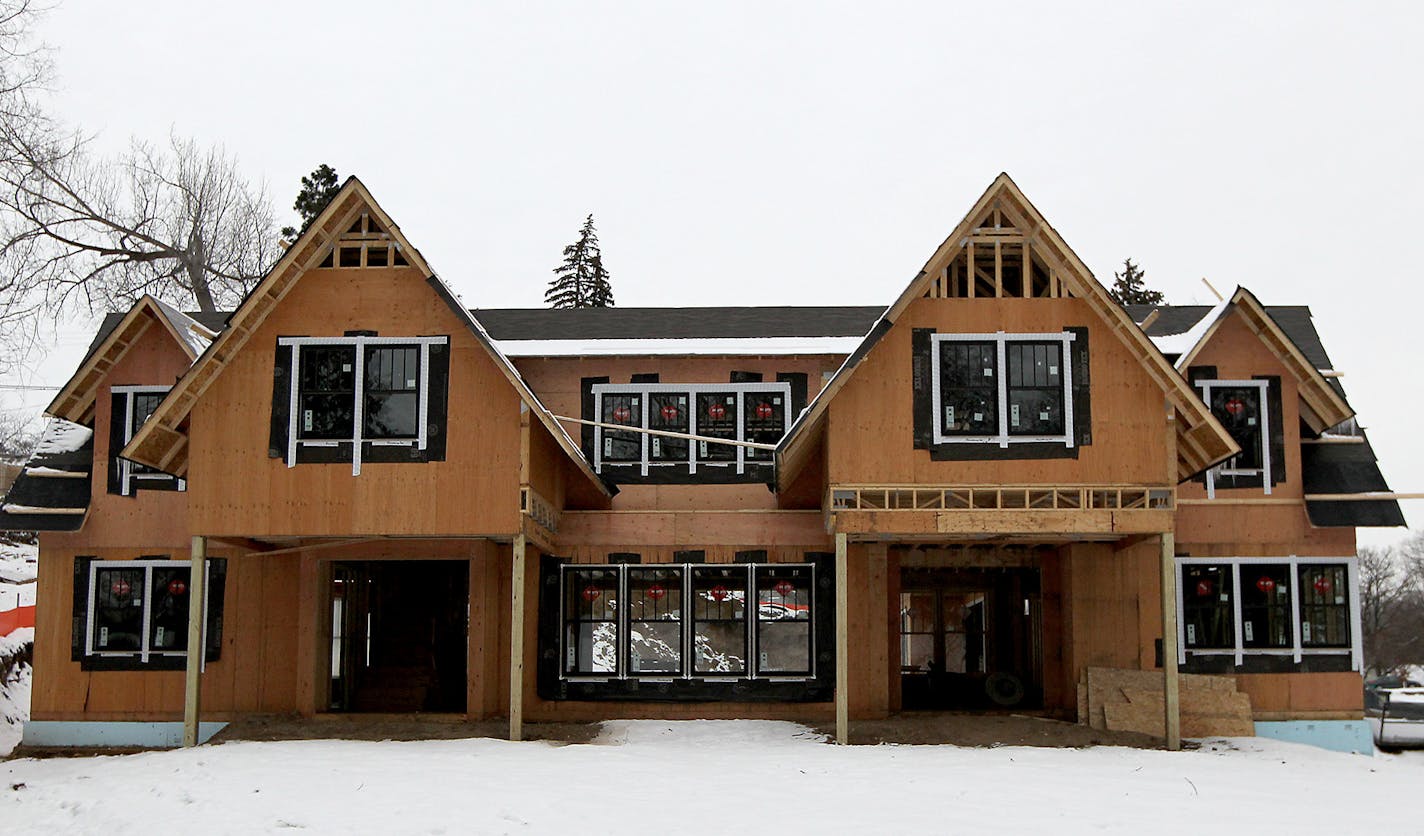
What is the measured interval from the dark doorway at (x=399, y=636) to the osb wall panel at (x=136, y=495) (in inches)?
123

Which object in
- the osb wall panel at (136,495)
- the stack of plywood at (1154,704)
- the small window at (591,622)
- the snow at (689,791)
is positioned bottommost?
the snow at (689,791)

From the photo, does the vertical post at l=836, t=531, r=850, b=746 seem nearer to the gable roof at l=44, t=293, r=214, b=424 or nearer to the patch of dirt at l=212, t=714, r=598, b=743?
the patch of dirt at l=212, t=714, r=598, b=743

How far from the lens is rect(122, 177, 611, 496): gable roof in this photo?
63.1ft

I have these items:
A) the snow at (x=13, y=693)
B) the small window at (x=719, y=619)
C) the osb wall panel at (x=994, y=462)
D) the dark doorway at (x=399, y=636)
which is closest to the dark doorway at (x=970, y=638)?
the small window at (x=719, y=619)

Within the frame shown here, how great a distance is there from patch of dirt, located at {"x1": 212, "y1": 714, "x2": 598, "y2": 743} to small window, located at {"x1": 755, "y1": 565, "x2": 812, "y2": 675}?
3.29m

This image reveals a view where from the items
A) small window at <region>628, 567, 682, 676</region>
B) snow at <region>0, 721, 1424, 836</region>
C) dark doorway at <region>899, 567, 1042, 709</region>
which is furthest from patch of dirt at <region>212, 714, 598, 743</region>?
dark doorway at <region>899, 567, 1042, 709</region>

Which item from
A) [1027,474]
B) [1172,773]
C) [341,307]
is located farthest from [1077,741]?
[341,307]

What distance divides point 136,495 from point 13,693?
582cm

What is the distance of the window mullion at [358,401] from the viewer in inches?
772

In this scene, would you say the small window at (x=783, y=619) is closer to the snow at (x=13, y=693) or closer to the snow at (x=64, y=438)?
the snow at (x=64, y=438)

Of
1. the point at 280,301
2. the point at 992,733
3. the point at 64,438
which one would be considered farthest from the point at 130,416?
the point at 992,733

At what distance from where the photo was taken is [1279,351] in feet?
75.7

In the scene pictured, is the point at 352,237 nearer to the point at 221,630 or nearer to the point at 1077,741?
the point at 221,630

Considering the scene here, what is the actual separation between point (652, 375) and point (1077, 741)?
959 cm
